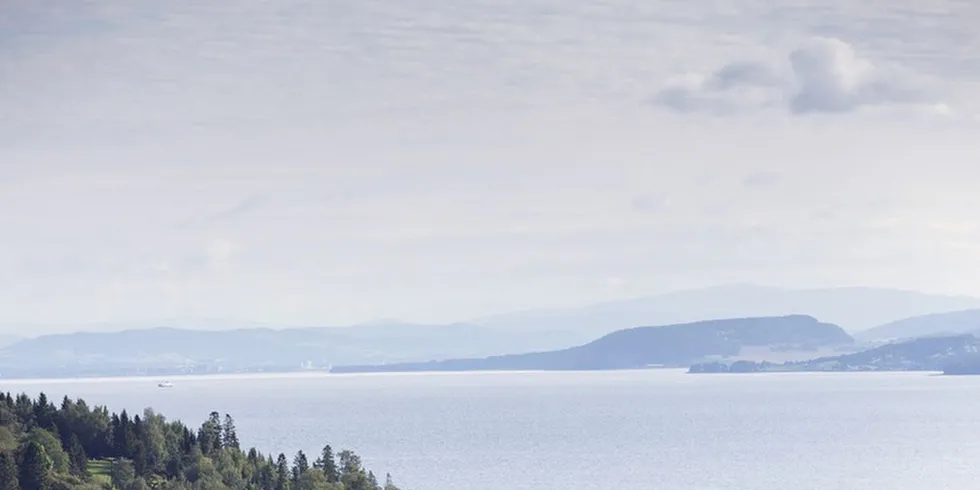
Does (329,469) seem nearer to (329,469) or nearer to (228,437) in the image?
(329,469)

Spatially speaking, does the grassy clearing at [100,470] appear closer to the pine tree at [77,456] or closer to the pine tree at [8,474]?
the pine tree at [77,456]

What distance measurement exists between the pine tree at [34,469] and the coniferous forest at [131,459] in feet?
0.19

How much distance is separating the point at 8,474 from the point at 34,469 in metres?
3.13

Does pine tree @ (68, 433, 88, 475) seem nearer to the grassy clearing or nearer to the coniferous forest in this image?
the coniferous forest

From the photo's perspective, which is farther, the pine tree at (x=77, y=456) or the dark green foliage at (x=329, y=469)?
A: the pine tree at (x=77, y=456)

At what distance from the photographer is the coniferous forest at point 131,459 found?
313ft

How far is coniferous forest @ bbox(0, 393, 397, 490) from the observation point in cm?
9538

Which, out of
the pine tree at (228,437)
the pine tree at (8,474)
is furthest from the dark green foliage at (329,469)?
the pine tree at (8,474)

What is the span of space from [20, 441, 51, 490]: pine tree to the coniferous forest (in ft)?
0.19

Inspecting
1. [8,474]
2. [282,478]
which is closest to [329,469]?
[282,478]

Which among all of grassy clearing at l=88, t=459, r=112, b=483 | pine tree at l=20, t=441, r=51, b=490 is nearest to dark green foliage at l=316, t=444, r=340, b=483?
grassy clearing at l=88, t=459, r=112, b=483

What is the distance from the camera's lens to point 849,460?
182375 millimetres

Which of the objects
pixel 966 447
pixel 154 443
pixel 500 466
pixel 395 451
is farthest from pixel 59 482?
pixel 966 447

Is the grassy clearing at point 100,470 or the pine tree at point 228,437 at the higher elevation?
the pine tree at point 228,437
